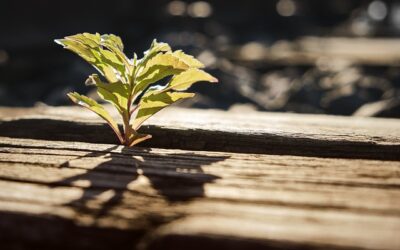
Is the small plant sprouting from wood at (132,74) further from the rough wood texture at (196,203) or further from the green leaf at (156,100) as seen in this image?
the rough wood texture at (196,203)

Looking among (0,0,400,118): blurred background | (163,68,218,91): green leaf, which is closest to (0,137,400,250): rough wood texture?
(163,68,218,91): green leaf

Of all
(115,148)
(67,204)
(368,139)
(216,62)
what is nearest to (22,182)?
(67,204)

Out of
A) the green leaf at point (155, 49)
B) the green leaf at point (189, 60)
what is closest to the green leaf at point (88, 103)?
the green leaf at point (155, 49)

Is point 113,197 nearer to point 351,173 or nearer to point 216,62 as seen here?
point 351,173

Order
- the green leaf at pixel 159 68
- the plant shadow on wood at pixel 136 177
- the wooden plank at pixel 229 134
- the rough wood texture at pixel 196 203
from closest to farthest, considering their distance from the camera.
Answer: the rough wood texture at pixel 196 203
the plant shadow on wood at pixel 136 177
the green leaf at pixel 159 68
the wooden plank at pixel 229 134

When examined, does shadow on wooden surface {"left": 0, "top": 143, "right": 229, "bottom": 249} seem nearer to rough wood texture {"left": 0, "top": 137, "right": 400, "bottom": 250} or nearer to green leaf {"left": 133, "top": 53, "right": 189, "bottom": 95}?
rough wood texture {"left": 0, "top": 137, "right": 400, "bottom": 250}

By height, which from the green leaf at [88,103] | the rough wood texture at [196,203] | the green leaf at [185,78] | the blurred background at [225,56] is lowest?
the rough wood texture at [196,203]

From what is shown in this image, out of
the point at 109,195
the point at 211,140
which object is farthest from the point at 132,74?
the point at 109,195
